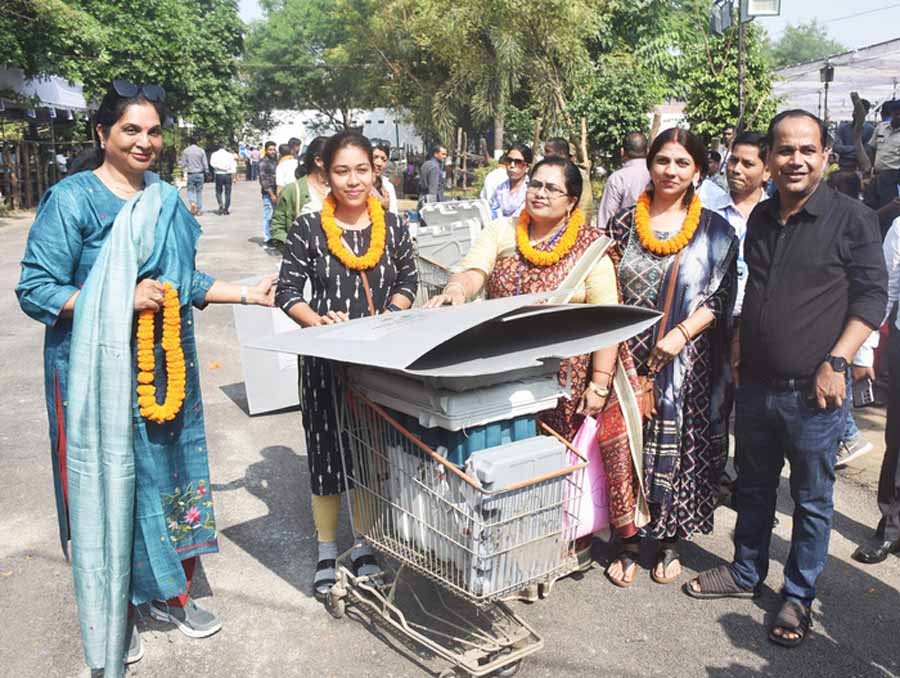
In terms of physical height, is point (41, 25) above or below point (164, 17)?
below

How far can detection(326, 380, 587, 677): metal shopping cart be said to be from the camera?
261 cm

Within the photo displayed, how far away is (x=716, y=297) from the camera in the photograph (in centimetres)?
354

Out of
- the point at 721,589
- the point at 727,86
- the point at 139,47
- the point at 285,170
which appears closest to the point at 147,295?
the point at 721,589

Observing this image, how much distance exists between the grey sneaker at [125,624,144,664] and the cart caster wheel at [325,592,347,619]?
75 centimetres

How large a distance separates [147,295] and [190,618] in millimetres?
1395

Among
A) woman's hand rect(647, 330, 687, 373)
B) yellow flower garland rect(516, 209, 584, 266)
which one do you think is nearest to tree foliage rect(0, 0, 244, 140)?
yellow flower garland rect(516, 209, 584, 266)

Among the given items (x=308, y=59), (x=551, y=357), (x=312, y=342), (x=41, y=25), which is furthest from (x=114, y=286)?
(x=308, y=59)

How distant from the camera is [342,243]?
3.44m

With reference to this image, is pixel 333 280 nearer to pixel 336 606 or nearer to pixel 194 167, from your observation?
pixel 336 606

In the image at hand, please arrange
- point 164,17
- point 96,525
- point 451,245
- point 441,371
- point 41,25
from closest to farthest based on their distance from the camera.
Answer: point 441,371 → point 96,525 → point 451,245 → point 41,25 → point 164,17

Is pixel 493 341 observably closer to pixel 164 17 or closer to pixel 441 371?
pixel 441 371

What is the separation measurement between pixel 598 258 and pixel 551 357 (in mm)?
838

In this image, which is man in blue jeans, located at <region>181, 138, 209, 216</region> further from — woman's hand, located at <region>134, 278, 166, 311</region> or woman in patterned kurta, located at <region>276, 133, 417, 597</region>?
woman's hand, located at <region>134, 278, 166, 311</region>

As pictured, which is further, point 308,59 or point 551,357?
point 308,59
